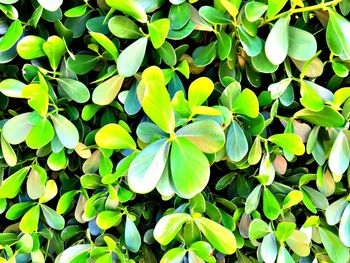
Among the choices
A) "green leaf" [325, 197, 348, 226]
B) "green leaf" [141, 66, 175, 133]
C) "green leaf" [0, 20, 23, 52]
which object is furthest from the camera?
"green leaf" [325, 197, 348, 226]

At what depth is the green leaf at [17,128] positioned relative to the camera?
57 cm

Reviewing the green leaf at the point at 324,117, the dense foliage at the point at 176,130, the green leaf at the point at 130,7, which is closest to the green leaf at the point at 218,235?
the dense foliage at the point at 176,130

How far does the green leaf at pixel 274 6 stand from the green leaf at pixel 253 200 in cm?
28

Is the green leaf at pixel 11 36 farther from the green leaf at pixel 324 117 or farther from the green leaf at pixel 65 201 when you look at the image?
the green leaf at pixel 324 117

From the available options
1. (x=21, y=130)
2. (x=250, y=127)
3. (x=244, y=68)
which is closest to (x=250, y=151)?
(x=250, y=127)

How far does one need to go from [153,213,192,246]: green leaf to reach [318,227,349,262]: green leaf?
0.88 ft

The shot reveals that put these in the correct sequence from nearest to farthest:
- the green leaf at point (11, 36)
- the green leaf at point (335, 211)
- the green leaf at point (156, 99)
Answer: the green leaf at point (156, 99)
the green leaf at point (11, 36)
the green leaf at point (335, 211)

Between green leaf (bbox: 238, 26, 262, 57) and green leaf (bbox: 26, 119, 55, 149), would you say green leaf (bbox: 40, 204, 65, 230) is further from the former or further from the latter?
green leaf (bbox: 238, 26, 262, 57)

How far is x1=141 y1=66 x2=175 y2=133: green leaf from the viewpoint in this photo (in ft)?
1.47

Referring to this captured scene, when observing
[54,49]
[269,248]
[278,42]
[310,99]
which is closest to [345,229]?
[269,248]

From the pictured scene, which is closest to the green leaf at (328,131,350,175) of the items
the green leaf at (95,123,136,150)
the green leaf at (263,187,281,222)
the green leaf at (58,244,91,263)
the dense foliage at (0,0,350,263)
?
the dense foliage at (0,0,350,263)

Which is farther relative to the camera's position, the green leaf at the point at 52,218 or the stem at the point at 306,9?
the green leaf at the point at 52,218

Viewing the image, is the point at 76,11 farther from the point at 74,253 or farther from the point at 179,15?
the point at 74,253

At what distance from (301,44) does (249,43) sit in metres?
0.08
